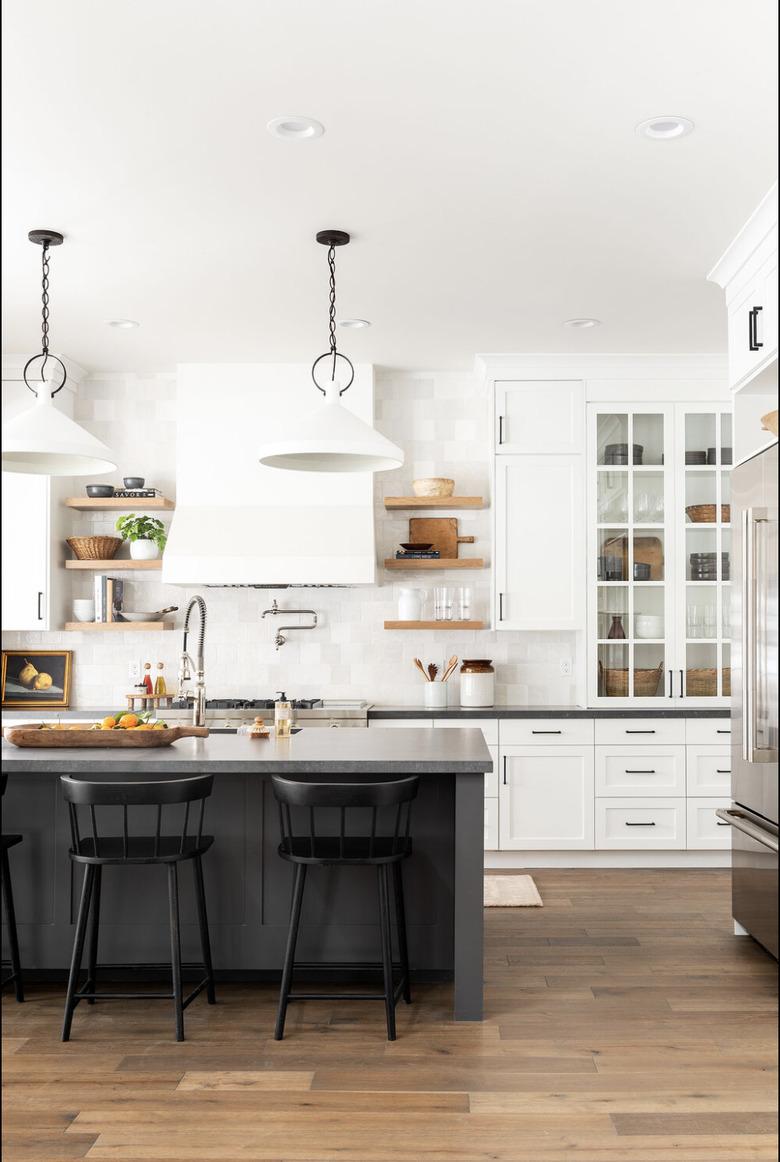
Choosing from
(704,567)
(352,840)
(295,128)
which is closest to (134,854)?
(352,840)

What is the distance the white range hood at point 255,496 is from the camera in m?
5.39

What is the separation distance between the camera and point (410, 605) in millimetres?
5695

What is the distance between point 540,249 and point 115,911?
292cm

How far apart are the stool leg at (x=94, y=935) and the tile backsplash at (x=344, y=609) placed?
2.40 meters

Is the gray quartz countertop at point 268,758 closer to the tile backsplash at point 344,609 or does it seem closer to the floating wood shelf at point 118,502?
the tile backsplash at point 344,609

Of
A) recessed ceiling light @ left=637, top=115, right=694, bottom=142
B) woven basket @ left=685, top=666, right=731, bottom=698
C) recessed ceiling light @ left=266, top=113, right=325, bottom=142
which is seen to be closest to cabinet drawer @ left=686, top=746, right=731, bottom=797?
woven basket @ left=685, top=666, right=731, bottom=698

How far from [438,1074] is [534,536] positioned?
317 cm

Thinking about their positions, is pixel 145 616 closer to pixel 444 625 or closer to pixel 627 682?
pixel 444 625

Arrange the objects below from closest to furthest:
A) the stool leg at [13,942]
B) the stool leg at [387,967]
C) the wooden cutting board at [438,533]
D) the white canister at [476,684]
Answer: the stool leg at [387,967] → the stool leg at [13,942] → the white canister at [476,684] → the wooden cutting board at [438,533]

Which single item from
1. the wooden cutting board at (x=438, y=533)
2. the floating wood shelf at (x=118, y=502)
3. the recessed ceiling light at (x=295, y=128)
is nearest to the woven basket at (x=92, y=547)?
the floating wood shelf at (x=118, y=502)

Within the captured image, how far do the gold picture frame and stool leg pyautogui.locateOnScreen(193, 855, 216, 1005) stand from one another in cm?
270

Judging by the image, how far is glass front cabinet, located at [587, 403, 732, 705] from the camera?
547 centimetres

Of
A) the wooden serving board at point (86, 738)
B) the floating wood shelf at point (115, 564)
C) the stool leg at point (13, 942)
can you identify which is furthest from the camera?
the floating wood shelf at point (115, 564)

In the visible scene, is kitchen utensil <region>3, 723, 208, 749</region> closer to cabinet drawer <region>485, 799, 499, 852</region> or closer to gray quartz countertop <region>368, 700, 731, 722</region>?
gray quartz countertop <region>368, 700, 731, 722</region>
